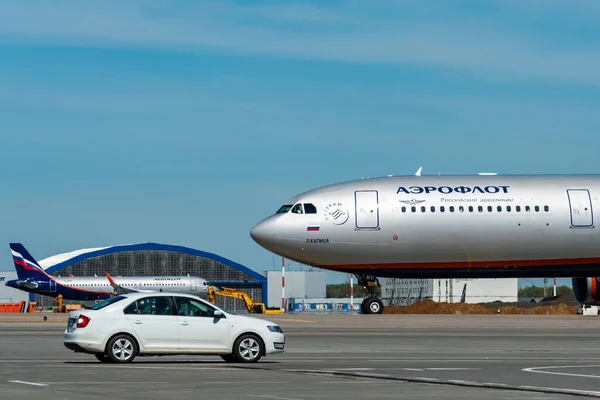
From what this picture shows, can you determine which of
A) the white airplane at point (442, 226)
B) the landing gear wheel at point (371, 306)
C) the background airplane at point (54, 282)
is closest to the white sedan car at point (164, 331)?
the white airplane at point (442, 226)

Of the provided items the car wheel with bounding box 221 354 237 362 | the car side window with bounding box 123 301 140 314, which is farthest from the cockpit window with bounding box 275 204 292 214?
the car side window with bounding box 123 301 140 314

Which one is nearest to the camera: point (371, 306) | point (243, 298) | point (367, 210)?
point (367, 210)

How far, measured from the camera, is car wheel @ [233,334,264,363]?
25.0 metres

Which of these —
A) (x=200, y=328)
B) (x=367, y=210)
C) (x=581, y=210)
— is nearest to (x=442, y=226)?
(x=367, y=210)

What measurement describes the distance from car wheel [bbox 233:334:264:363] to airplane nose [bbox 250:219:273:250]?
23.8 metres

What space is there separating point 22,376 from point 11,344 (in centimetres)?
1263

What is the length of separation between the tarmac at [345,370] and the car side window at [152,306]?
44.8 inches

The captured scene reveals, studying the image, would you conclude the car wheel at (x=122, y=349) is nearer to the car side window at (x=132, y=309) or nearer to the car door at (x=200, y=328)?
the car side window at (x=132, y=309)

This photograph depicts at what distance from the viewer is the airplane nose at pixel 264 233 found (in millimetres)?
48875

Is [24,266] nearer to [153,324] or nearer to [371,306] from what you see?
[371,306]

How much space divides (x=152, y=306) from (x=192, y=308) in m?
0.89

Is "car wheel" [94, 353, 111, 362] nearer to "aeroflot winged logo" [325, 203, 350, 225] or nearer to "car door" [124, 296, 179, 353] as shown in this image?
"car door" [124, 296, 179, 353]

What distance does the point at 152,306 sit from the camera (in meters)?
24.8

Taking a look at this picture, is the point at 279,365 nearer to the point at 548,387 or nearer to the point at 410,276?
the point at 548,387
